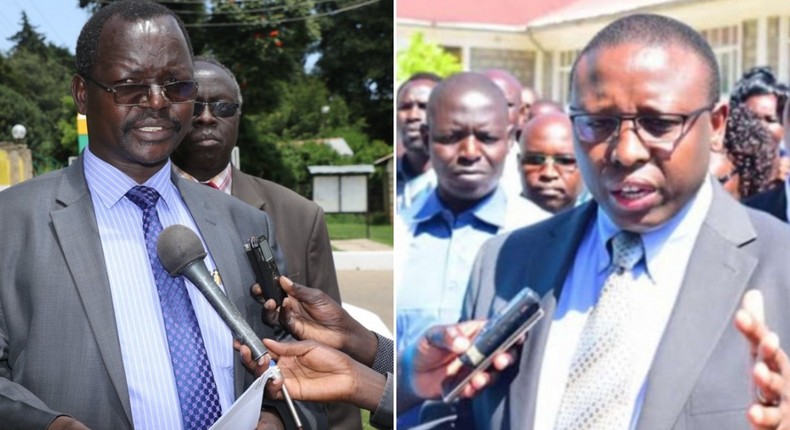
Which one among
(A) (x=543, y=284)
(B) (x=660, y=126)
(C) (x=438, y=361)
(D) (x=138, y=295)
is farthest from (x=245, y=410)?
(B) (x=660, y=126)

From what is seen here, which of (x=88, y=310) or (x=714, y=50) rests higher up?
(x=714, y=50)

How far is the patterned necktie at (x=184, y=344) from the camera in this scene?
2.32 m

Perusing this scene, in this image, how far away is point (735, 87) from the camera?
2215 millimetres

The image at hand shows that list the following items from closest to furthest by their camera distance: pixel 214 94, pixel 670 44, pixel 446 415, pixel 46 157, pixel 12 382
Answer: pixel 12 382 < pixel 670 44 < pixel 446 415 < pixel 214 94 < pixel 46 157

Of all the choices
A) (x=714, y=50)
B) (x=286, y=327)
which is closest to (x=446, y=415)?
(x=286, y=327)

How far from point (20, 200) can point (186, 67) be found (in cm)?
52

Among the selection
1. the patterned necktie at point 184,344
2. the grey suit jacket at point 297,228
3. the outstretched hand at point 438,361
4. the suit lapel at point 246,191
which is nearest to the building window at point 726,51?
the outstretched hand at point 438,361

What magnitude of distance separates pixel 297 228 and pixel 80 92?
135 centimetres

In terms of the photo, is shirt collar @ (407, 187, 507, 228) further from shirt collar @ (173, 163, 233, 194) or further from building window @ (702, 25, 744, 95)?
shirt collar @ (173, 163, 233, 194)

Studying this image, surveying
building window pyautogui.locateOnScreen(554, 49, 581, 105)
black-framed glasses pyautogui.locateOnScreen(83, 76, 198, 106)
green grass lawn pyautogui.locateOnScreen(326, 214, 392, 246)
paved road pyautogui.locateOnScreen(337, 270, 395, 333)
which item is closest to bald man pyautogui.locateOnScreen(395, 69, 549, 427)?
building window pyautogui.locateOnScreen(554, 49, 581, 105)

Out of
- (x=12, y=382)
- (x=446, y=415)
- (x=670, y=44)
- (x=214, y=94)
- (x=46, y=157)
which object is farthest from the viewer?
(x=46, y=157)

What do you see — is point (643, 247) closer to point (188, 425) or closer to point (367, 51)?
point (188, 425)

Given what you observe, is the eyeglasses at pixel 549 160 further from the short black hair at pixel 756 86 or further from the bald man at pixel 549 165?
the short black hair at pixel 756 86

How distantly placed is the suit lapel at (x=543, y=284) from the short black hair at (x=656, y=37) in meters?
0.35
